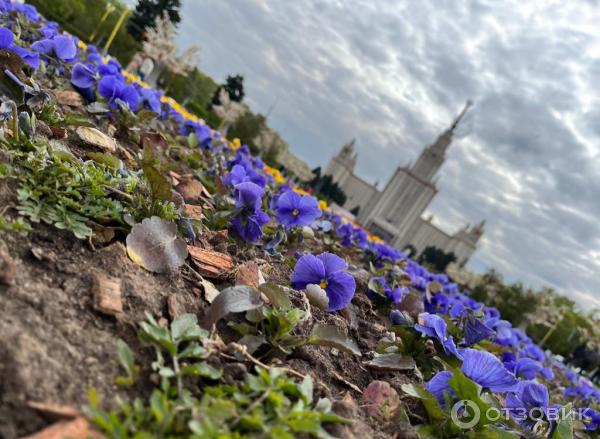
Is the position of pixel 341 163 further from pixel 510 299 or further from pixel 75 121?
pixel 75 121

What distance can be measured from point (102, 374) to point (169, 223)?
60 centimetres

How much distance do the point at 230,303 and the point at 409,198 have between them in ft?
167

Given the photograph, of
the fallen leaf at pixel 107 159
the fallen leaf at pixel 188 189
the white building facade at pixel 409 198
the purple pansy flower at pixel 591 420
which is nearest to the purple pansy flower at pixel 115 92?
the fallen leaf at pixel 188 189

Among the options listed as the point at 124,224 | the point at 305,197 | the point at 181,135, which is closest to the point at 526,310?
the point at 181,135

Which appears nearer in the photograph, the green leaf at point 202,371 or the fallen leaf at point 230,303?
the green leaf at point 202,371

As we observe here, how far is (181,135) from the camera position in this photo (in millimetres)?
4387

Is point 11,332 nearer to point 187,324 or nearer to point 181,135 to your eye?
point 187,324

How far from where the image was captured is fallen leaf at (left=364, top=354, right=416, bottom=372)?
1.57m

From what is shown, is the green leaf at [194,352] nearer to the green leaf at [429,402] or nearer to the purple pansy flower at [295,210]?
the green leaf at [429,402]

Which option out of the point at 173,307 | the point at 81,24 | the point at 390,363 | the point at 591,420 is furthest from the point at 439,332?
the point at 81,24

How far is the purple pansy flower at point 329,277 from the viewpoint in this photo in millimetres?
1585

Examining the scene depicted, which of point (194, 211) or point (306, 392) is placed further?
point (194, 211)

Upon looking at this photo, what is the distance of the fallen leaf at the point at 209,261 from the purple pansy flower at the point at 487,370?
79 cm

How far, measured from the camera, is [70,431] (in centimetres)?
72
